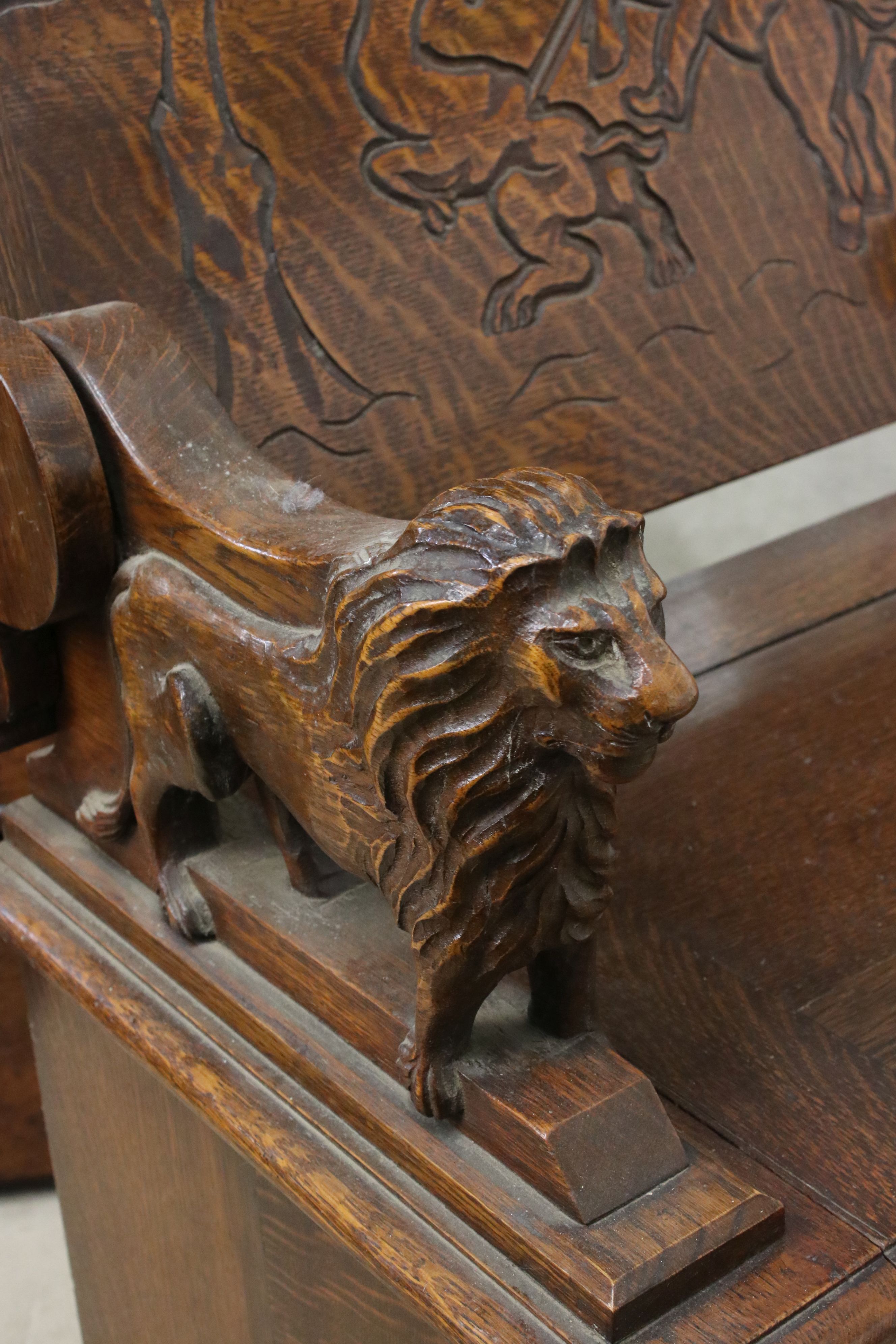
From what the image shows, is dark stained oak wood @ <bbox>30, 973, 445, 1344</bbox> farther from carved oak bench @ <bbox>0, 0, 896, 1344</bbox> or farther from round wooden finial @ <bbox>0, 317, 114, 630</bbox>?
round wooden finial @ <bbox>0, 317, 114, 630</bbox>

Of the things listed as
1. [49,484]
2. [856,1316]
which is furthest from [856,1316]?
[49,484]

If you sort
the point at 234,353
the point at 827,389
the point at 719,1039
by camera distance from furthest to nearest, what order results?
the point at 827,389
the point at 234,353
the point at 719,1039

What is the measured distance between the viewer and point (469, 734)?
Result: 61cm

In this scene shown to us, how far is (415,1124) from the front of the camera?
0.72m

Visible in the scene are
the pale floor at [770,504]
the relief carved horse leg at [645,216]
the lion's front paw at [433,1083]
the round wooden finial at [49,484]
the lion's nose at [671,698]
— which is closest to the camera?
the lion's nose at [671,698]

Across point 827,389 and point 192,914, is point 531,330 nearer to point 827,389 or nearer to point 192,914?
point 827,389

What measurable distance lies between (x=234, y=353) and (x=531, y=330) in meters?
0.25

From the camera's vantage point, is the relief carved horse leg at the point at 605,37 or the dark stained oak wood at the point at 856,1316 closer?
the dark stained oak wood at the point at 856,1316

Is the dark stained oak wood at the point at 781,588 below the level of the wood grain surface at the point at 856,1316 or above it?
below

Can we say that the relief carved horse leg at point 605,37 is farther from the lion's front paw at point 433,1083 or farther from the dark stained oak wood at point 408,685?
the lion's front paw at point 433,1083

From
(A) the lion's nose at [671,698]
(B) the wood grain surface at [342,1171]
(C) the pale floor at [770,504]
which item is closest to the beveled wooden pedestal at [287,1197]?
(B) the wood grain surface at [342,1171]

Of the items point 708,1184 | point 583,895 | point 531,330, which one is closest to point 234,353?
point 531,330

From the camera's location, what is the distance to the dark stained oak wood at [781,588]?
48.8 inches

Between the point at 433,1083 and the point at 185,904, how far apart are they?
230mm
